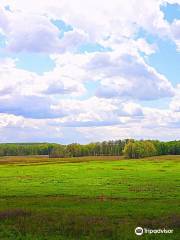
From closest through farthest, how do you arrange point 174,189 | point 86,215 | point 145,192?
point 86,215 → point 145,192 → point 174,189

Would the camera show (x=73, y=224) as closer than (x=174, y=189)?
Yes

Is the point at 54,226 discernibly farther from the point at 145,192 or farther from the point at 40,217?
the point at 145,192

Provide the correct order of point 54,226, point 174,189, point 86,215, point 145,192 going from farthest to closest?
1. point 174,189
2. point 145,192
3. point 86,215
4. point 54,226

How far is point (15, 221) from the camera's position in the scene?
23625mm

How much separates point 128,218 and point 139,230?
4400 mm

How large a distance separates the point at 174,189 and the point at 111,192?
7402mm

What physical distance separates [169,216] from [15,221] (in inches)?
363

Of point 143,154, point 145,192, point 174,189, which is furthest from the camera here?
point 143,154

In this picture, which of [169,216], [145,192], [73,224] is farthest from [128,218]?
[145,192]

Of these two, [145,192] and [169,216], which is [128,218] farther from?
[145,192]

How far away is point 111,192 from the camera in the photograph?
143 feet

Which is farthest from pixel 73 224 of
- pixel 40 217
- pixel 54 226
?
pixel 40 217

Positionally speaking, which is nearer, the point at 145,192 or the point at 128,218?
the point at 128,218

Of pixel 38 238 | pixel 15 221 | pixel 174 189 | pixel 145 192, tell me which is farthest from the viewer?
pixel 174 189
